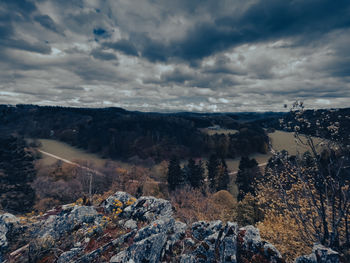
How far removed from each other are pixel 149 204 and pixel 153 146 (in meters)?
70.6

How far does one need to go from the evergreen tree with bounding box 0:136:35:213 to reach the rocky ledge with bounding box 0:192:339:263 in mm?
26177

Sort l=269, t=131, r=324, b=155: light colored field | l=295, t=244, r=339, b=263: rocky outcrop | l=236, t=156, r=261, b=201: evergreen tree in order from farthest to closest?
l=236, t=156, r=261, b=201: evergreen tree
l=269, t=131, r=324, b=155: light colored field
l=295, t=244, r=339, b=263: rocky outcrop

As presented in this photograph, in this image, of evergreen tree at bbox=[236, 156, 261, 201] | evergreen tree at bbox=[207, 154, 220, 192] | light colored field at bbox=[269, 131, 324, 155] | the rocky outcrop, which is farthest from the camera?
evergreen tree at bbox=[207, 154, 220, 192]

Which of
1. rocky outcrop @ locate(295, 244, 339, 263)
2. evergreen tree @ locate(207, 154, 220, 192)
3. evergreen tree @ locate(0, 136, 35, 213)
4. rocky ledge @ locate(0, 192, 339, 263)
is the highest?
rocky outcrop @ locate(295, 244, 339, 263)

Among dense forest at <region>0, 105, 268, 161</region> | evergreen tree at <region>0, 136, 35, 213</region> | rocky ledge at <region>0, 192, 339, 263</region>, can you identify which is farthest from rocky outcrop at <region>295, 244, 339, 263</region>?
dense forest at <region>0, 105, 268, 161</region>

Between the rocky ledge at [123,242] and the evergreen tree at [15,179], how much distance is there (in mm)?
26177

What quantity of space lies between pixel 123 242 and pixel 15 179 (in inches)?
1558

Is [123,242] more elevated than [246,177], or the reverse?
[123,242]

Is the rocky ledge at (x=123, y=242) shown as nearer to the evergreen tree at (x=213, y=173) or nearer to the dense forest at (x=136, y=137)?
the evergreen tree at (x=213, y=173)

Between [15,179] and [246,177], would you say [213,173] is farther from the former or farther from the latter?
[15,179]

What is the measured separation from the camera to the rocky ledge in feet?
24.5

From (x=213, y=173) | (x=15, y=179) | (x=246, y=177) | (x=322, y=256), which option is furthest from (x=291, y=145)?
(x=15, y=179)

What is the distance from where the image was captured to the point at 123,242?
324 inches

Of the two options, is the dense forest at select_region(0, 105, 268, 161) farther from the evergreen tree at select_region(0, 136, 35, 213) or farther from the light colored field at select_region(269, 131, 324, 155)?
the evergreen tree at select_region(0, 136, 35, 213)
